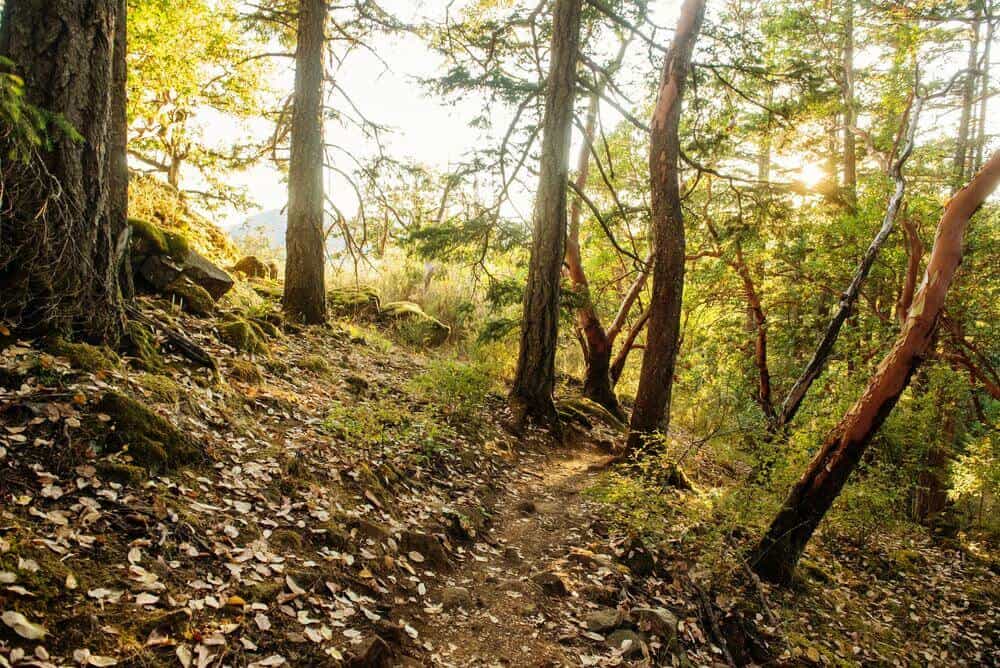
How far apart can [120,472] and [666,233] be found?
6443mm

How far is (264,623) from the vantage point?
263 cm

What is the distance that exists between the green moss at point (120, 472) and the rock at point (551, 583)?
112 inches

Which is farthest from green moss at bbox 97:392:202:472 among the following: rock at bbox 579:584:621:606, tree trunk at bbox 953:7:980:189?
tree trunk at bbox 953:7:980:189

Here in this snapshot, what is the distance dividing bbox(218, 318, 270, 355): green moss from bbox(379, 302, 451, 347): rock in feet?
17.3

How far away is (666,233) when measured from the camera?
710cm

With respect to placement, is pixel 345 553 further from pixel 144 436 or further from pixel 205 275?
pixel 205 275

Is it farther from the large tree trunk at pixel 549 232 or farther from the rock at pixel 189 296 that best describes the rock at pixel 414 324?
the rock at pixel 189 296

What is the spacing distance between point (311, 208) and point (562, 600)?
7039 mm

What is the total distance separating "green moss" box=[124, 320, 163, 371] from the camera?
4285 mm

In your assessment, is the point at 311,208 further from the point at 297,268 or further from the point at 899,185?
the point at 899,185

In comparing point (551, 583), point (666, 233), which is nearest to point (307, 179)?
point (666, 233)

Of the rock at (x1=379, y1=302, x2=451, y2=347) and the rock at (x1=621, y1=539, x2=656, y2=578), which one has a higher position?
the rock at (x1=379, y1=302, x2=451, y2=347)

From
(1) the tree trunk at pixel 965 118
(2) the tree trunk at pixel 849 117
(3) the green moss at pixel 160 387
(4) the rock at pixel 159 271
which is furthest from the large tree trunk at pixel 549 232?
(1) the tree trunk at pixel 965 118

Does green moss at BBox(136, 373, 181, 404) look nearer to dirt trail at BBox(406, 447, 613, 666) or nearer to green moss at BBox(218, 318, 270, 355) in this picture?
green moss at BBox(218, 318, 270, 355)
